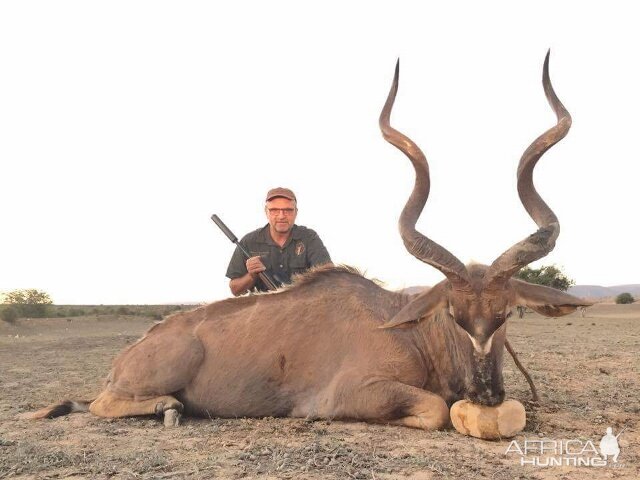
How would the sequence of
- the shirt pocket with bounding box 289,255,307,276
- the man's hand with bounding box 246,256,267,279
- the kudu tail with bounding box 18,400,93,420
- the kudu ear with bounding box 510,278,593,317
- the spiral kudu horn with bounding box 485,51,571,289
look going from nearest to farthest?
the spiral kudu horn with bounding box 485,51,571,289
the kudu ear with bounding box 510,278,593,317
the kudu tail with bounding box 18,400,93,420
the man's hand with bounding box 246,256,267,279
the shirt pocket with bounding box 289,255,307,276

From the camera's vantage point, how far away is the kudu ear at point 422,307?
455 centimetres

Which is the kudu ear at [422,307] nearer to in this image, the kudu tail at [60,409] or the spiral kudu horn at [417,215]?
the spiral kudu horn at [417,215]

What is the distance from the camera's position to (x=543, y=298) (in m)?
4.49

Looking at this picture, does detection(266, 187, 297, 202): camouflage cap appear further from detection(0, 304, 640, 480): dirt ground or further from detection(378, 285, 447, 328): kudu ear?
detection(378, 285, 447, 328): kudu ear

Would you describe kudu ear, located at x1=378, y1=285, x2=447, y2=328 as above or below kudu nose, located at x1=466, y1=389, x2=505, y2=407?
above

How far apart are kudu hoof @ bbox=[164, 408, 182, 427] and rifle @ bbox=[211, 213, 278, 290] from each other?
2044 mm

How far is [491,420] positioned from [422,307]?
0.95 meters

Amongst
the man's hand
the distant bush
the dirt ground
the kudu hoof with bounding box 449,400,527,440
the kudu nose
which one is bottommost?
the dirt ground

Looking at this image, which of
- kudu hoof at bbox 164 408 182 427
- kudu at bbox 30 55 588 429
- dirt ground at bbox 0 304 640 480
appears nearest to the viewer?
dirt ground at bbox 0 304 640 480

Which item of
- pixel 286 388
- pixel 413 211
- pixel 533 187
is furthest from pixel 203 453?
pixel 533 187

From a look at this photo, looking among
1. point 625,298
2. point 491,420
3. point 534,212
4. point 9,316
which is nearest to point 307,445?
point 491,420

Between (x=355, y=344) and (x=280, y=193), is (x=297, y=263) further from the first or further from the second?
(x=355, y=344)

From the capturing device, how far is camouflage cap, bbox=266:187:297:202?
764cm

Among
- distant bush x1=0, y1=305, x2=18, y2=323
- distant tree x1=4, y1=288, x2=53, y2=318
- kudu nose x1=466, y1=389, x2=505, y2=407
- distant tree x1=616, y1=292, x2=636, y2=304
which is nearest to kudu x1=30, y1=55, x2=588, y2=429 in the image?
kudu nose x1=466, y1=389, x2=505, y2=407
